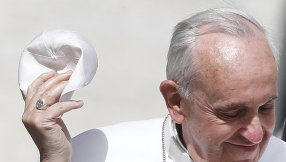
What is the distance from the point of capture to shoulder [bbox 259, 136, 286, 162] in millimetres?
1992

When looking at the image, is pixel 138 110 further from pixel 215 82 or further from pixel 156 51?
pixel 215 82

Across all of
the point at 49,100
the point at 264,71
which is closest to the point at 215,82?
the point at 264,71

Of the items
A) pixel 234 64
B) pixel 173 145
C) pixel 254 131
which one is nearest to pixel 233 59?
pixel 234 64

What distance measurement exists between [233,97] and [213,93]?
82 mm

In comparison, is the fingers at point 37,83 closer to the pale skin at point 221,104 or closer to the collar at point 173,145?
the pale skin at point 221,104

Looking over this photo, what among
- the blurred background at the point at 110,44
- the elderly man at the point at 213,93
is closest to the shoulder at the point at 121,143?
the elderly man at the point at 213,93

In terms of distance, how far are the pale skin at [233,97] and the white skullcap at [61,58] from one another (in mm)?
430

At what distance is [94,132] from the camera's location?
2098 mm

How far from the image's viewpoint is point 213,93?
5.14 feet

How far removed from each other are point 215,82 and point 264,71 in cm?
18

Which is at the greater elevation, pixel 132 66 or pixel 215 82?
pixel 215 82

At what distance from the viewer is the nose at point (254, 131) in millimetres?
1526

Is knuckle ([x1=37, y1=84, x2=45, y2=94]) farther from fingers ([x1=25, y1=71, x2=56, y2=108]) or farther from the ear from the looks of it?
the ear

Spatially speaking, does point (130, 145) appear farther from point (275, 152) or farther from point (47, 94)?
point (275, 152)
